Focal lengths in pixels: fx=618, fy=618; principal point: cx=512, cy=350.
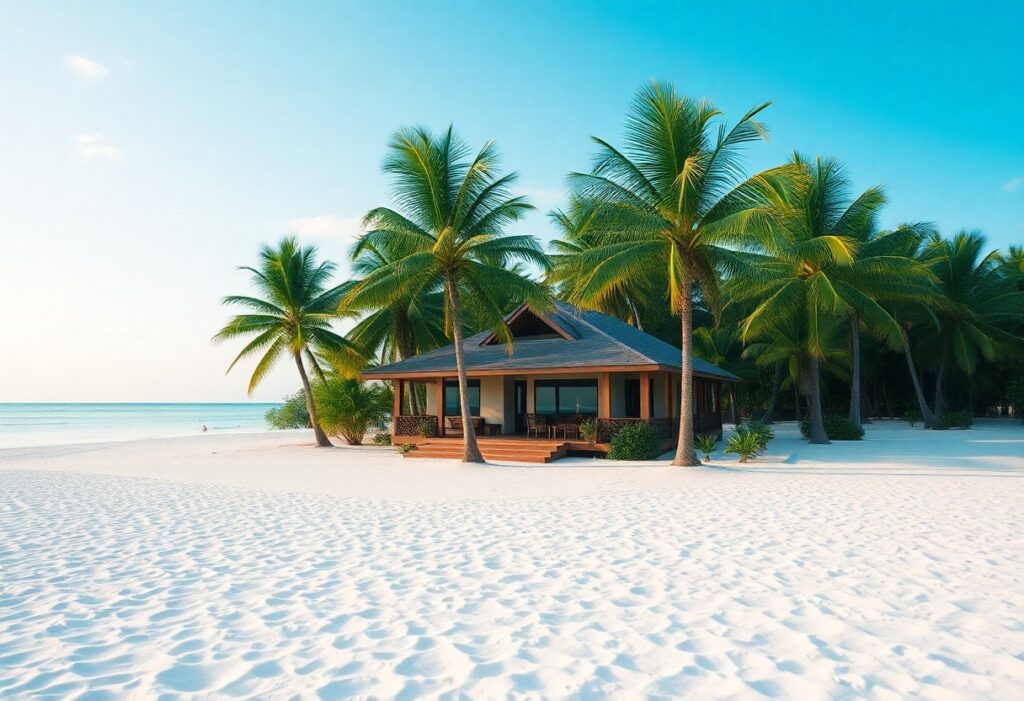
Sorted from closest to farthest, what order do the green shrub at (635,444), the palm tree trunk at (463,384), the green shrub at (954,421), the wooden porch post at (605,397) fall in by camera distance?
1. the palm tree trunk at (463,384)
2. the green shrub at (635,444)
3. the wooden porch post at (605,397)
4. the green shrub at (954,421)

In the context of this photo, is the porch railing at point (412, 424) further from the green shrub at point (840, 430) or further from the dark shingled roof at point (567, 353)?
the green shrub at point (840, 430)

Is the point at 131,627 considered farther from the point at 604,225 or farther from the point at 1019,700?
the point at 604,225

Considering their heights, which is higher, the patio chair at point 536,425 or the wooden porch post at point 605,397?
the wooden porch post at point 605,397

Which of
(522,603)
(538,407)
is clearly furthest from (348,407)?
(522,603)

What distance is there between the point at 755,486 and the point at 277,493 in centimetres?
886

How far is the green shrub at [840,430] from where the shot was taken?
2262 centimetres

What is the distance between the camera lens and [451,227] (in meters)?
16.1

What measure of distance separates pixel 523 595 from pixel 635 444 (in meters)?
12.1

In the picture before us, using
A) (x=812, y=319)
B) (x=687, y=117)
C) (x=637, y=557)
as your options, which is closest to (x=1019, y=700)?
(x=637, y=557)

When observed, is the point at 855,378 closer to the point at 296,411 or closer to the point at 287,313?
the point at 287,313

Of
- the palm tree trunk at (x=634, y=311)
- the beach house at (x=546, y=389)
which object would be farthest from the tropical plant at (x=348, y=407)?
the palm tree trunk at (x=634, y=311)

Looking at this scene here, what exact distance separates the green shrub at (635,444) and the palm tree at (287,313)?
11845mm

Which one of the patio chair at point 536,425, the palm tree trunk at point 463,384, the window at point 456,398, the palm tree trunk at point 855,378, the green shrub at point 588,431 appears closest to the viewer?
the palm tree trunk at point 463,384

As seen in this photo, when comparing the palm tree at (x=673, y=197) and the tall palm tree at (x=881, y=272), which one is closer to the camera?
the palm tree at (x=673, y=197)
